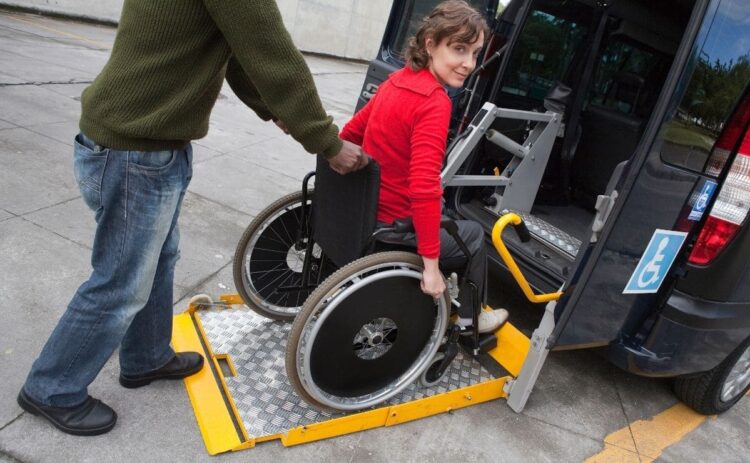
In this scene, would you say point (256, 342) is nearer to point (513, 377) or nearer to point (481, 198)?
point (513, 377)

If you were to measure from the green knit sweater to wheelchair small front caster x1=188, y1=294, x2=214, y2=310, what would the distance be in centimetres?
115

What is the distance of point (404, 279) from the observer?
2.15 meters

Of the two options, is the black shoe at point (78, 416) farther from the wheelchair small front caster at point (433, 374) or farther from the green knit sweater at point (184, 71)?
the wheelchair small front caster at point (433, 374)

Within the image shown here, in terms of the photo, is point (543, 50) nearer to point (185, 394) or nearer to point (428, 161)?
point (428, 161)

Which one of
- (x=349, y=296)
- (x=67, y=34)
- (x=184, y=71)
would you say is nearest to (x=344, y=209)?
(x=349, y=296)

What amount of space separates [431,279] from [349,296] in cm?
32

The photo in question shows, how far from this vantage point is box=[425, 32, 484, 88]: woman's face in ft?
6.68

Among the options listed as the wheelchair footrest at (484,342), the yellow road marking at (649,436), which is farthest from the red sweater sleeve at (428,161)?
the yellow road marking at (649,436)

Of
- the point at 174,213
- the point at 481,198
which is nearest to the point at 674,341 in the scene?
the point at 481,198

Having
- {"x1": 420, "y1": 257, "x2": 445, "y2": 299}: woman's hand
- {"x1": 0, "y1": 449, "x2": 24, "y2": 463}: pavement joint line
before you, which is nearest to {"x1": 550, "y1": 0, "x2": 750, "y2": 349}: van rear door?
{"x1": 420, "y1": 257, "x2": 445, "y2": 299}: woman's hand

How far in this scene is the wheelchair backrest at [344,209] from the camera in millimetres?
2066

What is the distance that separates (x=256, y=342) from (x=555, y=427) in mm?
1475

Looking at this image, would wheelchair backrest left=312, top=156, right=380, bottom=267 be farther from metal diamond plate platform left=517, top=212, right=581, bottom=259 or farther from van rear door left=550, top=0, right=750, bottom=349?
metal diamond plate platform left=517, top=212, right=581, bottom=259

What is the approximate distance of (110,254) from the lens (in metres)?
1.84
